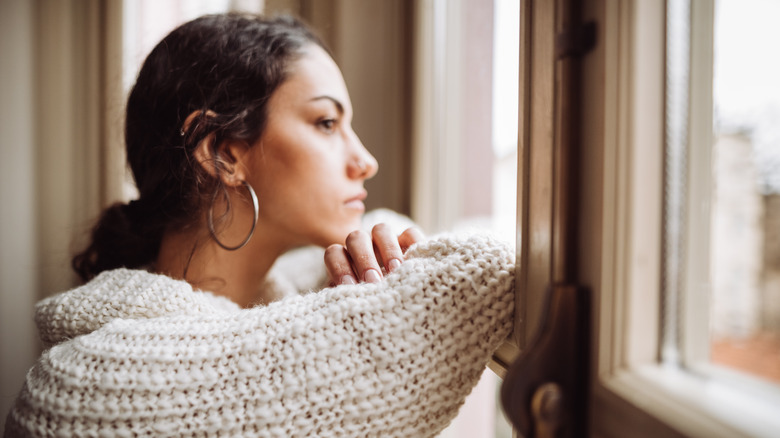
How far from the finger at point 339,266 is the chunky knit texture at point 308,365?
0.10 m

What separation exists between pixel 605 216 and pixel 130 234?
0.79 m

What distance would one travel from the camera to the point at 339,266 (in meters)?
0.63

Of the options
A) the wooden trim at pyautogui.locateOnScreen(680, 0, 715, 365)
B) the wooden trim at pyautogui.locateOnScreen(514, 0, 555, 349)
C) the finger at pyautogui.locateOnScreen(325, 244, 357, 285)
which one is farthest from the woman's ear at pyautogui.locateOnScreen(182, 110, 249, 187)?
the wooden trim at pyautogui.locateOnScreen(680, 0, 715, 365)

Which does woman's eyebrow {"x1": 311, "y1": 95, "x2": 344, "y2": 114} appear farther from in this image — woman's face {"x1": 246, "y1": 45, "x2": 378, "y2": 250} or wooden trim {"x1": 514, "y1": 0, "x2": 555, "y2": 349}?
wooden trim {"x1": 514, "y1": 0, "x2": 555, "y2": 349}

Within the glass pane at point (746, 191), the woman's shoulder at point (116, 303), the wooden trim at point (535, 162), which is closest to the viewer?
the glass pane at point (746, 191)

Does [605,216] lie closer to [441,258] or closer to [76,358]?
[441,258]

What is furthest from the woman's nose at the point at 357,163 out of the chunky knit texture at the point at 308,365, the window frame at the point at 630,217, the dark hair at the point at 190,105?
the window frame at the point at 630,217

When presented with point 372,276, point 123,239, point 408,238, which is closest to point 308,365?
point 372,276

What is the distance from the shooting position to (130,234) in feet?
2.60

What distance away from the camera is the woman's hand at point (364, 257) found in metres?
0.60

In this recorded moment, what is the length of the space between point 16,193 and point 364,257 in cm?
115

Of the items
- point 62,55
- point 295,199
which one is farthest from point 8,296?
point 295,199

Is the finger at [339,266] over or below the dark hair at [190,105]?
below

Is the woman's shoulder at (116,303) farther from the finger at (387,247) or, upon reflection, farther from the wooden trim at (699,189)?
the wooden trim at (699,189)
